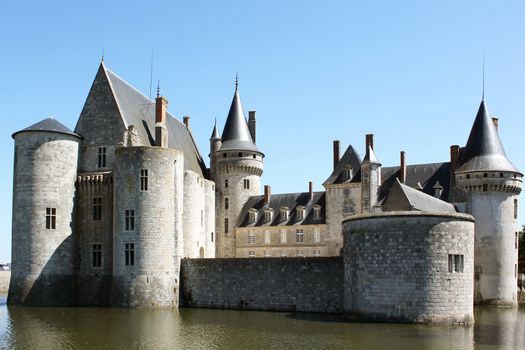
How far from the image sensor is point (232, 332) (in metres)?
22.5

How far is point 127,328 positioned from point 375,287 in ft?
31.4

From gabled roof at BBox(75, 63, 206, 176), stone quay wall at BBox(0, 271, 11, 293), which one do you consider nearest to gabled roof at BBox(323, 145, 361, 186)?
gabled roof at BBox(75, 63, 206, 176)

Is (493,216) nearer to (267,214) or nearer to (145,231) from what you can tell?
(267,214)

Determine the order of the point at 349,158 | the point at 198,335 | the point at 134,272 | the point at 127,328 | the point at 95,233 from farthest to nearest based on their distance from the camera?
the point at 349,158, the point at 95,233, the point at 134,272, the point at 127,328, the point at 198,335

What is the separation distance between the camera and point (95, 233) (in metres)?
34.2

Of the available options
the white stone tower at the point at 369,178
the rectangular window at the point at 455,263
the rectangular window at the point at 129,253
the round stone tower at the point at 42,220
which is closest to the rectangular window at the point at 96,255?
the round stone tower at the point at 42,220

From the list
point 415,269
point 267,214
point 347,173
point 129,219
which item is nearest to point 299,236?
point 267,214

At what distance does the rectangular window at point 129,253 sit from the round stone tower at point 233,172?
1475 centimetres

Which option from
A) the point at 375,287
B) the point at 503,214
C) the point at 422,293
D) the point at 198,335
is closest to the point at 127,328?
the point at 198,335

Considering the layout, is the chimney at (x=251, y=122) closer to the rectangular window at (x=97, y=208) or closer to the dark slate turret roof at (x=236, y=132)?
the dark slate turret roof at (x=236, y=132)

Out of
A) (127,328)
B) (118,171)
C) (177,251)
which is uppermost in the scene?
(118,171)

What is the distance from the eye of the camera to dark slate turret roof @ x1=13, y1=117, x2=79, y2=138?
1313 inches

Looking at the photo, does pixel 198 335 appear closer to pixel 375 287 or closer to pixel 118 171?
Result: pixel 375 287

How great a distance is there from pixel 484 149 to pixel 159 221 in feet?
64.3
